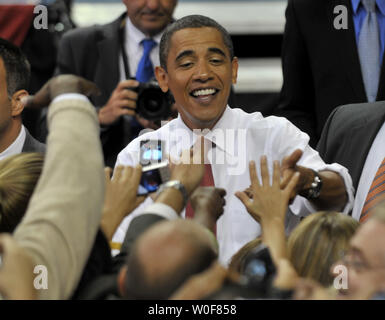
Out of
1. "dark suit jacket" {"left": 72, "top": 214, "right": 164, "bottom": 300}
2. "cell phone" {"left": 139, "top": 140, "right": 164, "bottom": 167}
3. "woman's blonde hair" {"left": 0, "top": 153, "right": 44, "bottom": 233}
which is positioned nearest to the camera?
"dark suit jacket" {"left": 72, "top": 214, "right": 164, "bottom": 300}

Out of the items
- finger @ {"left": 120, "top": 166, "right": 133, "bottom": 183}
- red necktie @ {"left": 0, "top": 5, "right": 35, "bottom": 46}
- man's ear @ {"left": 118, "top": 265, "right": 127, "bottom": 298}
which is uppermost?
red necktie @ {"left": 0, "top": 5, "right": 35, "bottom": 46}

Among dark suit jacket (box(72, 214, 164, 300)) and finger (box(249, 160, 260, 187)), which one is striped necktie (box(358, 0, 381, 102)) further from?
dark suit jacket (box(72, 214, 164, 300))

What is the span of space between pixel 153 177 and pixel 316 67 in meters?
1.32

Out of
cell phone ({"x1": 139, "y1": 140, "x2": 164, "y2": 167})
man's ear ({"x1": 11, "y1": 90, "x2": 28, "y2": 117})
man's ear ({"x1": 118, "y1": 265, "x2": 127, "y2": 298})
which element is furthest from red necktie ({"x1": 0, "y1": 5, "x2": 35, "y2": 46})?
man's ear ({"x1": 118, "y1": 265, "x2": 127, "y2": 298})

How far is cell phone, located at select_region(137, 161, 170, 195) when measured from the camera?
1840 millimetres

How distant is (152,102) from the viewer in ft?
9.15

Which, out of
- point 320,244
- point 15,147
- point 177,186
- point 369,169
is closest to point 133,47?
point 15,147

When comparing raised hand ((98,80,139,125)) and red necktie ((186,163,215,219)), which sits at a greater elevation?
raised hand ((98,80,139,125))

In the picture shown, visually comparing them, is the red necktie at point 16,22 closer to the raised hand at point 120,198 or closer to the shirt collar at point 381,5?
the shirt collar at point 381,5

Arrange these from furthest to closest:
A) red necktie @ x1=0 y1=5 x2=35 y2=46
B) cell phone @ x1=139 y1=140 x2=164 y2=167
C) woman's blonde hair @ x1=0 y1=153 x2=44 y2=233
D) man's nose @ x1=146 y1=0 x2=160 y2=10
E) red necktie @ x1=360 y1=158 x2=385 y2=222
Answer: red necktie @ x1=0 y1=5 x2=35 y2=46, man's nose @ x1=146 y1=0 x2=160 y2=10, red necktie @ x1=360 y1=158 x2=385 y2=222, cell phone @ x1=139 y1=140 x2=164 y2=167, woman's blonde hair @ x1=0 y1=153 x2=44 y2=233

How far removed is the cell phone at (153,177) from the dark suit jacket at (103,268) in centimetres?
19

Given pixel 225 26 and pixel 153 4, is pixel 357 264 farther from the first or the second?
pixel 225 26
